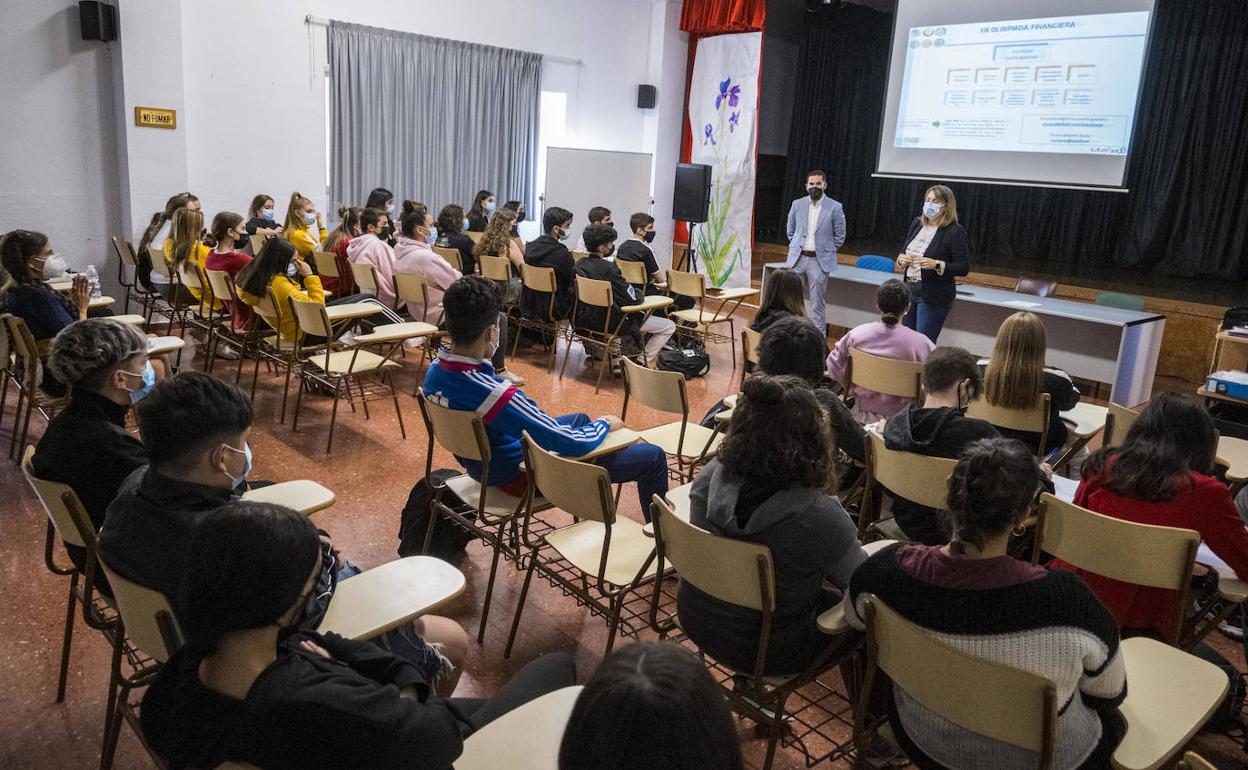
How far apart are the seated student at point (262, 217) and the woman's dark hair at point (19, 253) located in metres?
2.80

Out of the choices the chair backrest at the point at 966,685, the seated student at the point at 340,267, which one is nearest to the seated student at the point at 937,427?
the chair backrest at the point at 966,685

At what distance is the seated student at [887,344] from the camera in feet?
13.3


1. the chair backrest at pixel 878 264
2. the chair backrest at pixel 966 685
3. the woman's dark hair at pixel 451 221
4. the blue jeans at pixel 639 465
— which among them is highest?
the woman's dark hair at pixel 451 221

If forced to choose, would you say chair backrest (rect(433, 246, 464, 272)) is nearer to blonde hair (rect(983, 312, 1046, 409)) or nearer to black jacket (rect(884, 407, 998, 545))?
blonde hair (rect(983, 312, 1046, 409))

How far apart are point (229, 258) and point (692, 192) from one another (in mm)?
5332

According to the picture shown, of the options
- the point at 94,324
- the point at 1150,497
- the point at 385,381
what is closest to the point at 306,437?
the point at 385,381

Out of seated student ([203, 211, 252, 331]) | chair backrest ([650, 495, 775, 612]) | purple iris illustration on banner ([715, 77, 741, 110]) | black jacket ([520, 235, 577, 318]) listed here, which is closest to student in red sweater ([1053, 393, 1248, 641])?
chair backrest ([650, 495, 775, 612])

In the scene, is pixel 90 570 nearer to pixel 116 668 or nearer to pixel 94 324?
pixel 116 668

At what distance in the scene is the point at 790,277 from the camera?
4297 millimetres

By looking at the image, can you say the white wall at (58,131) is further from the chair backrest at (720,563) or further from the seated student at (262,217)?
the chair backrest at (720,563)

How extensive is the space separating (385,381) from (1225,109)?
6988 millimetres

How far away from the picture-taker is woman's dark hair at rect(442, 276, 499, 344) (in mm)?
2881

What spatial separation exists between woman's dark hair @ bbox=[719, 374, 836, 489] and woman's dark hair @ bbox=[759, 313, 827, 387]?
95 centimetres

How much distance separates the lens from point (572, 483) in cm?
242
